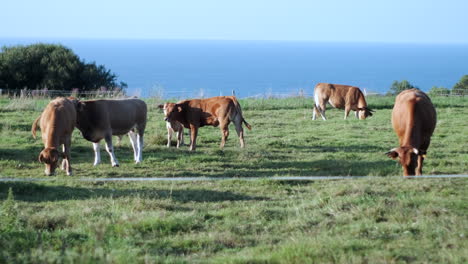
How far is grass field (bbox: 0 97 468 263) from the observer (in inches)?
277

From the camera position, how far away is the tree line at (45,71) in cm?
4869

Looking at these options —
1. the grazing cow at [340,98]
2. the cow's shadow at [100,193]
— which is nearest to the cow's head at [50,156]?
the cow's shadow at [100,193]

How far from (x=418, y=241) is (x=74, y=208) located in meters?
5.06

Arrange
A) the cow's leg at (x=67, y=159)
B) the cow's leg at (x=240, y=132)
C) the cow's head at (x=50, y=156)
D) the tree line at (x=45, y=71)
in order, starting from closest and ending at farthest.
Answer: the cow's head at (x=50, y=156), the cow's leg at (x=67, y=159), the cow's leg at (x=240, y=132), the tree line at (x=45, y=71)

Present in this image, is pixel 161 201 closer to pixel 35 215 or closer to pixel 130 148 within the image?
pixel 35 215

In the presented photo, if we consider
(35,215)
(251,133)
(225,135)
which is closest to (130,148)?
(225,135)

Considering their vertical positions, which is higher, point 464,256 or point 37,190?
point 464,256

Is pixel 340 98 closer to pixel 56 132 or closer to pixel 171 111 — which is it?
pixel 171 111

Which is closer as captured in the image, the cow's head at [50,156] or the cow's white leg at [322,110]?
the cow's head at [50,156]

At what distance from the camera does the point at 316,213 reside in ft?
29.3

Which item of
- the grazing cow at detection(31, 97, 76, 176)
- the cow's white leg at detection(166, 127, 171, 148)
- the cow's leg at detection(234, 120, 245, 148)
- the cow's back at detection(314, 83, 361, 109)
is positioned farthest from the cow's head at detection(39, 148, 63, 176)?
the cow's back at detection(314, 83, 361, 109)

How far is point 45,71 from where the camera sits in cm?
4925

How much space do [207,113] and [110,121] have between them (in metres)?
3.55

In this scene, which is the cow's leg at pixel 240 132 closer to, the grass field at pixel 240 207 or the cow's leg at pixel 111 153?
the grass field at pixel 240 207
